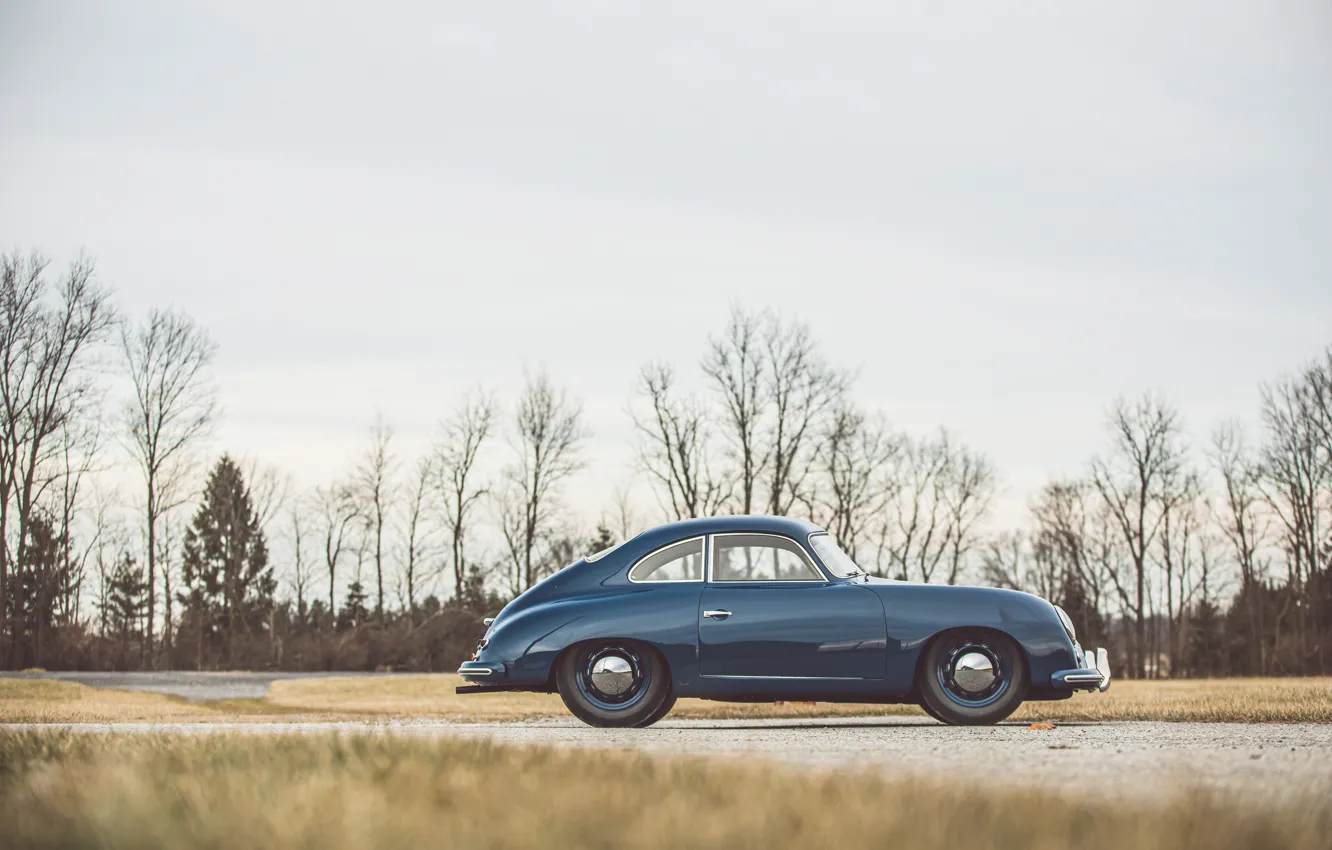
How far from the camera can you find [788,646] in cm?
885

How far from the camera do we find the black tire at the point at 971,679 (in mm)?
8820

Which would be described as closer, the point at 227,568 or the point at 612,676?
the point at 612,676

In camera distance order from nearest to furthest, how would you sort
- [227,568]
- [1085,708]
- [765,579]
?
[765,579] → [1085,708] → [227,568]

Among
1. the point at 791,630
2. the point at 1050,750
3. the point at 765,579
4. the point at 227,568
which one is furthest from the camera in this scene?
the point at 227,568

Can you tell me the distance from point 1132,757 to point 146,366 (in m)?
43.6

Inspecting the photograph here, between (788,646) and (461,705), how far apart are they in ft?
58.9

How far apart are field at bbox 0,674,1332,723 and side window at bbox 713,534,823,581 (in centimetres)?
256

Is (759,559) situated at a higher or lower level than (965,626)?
higher

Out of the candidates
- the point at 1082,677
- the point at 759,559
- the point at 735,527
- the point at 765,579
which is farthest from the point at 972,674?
the point at 735,527

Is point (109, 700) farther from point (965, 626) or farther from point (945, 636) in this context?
A: point (965, 626)

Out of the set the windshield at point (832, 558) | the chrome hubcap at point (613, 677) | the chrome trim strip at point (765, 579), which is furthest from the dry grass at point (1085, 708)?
the chrome hubcap at point (613, 677)

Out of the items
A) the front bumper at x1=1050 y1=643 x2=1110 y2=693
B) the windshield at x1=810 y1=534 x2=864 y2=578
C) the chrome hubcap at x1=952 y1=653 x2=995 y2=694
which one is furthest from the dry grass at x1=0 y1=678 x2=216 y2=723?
the front bumper at x1=1050 y1=643 x2=1110 y2=693

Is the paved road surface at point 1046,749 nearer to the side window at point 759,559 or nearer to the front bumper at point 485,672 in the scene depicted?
the front bumper at point 485,672

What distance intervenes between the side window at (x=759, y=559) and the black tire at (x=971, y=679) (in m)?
1.02
